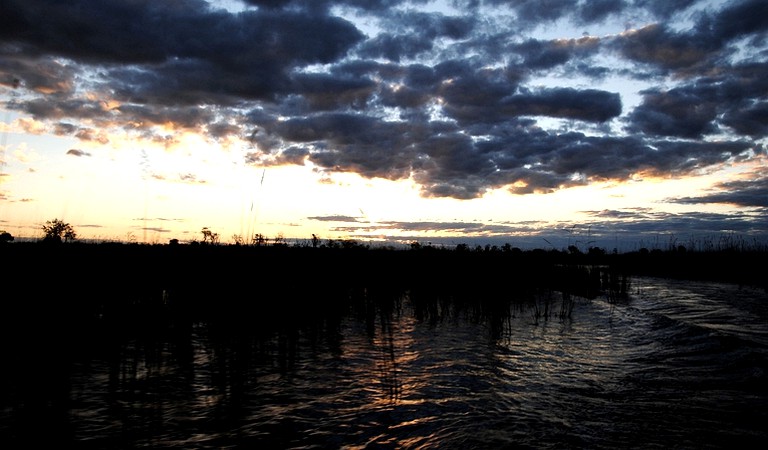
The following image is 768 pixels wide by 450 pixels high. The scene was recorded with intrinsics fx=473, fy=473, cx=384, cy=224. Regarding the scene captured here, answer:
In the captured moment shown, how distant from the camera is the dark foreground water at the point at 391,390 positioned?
501 cm

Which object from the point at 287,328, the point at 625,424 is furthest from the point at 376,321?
the point at 625,424

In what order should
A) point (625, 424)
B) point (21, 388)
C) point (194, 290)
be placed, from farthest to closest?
1. point (194, 290)
2. point (21, 388)
3. point (625, 424)

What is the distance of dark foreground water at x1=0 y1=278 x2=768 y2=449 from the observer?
16.4 ft

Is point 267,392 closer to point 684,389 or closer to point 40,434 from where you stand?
point 40,434

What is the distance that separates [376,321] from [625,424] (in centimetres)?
740

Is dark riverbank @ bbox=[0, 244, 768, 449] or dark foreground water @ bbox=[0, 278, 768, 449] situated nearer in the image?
dark foreground water @ bbox=[0, 278, 768, 449]

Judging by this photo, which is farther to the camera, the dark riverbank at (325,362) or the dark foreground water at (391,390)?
the dark riverbank at (325,362)

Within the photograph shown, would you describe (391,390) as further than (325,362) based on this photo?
No

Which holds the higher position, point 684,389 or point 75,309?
point 75,309

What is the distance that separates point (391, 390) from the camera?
653 cm

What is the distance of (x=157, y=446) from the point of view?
15.4 ft

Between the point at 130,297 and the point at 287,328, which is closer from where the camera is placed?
the point at 130,297

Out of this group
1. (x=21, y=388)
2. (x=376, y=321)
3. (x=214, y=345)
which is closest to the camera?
(x=21, y=388)

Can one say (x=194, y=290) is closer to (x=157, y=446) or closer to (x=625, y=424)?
(x=157, y=446)
